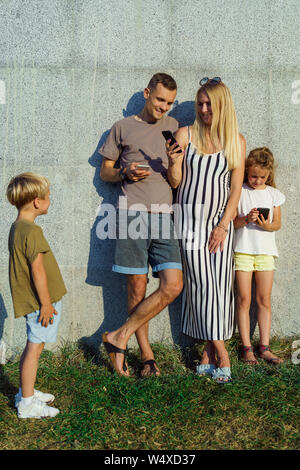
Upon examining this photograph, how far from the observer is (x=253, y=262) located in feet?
12.4

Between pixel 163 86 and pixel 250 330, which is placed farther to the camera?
pixel 250 330

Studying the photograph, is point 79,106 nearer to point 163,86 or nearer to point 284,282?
point 163,86

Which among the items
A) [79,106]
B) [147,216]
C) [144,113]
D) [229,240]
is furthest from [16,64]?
[229,240]

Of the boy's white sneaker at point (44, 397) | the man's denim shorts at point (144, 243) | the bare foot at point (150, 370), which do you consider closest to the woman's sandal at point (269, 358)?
the bare foot at point (150, 370)

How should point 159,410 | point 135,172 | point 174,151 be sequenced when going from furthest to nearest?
point 135,172
point 174,151
point 159,410

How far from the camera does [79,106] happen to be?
389cm

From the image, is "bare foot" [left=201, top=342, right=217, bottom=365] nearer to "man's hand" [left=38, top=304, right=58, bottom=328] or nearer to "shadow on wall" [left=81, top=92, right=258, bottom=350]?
"shadow on wall" [left=81, top=92, right=258, bottom=350]

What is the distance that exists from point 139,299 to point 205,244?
707mm

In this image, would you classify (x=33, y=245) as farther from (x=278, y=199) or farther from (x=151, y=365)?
(x=278, y=199)

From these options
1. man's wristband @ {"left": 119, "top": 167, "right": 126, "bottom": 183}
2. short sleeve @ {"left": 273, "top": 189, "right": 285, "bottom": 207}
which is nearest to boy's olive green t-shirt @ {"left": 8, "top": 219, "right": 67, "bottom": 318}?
man's wristband @ {"left": 119, "top": 167, "right": 126, "bottom": 183}

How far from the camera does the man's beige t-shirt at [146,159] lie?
11.7ft

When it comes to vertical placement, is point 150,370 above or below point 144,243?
below

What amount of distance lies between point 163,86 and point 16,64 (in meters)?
1.36

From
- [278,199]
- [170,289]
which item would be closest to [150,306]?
[170,289]
